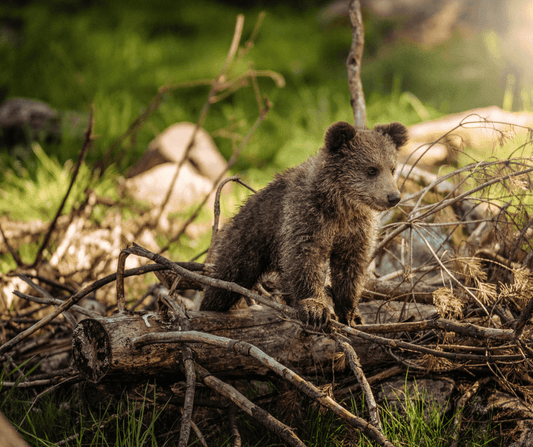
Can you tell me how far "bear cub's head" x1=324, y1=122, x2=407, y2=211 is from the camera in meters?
2.54

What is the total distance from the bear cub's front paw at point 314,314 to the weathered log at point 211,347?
55 millimetres

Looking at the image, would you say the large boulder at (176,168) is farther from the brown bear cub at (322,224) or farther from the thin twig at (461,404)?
the thin twig at (461,404)

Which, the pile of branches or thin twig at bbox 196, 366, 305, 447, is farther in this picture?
the pile of branches

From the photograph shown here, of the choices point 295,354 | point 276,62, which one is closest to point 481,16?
point 276,62

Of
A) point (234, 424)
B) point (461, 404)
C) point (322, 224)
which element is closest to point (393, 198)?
point (322, 224)

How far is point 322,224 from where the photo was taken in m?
2.59

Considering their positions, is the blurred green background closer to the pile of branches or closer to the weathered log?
the pile of branches

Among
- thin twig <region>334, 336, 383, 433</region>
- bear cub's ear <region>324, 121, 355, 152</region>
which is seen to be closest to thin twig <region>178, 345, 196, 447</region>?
thin twig <region>334, 336, 383, 433</region>

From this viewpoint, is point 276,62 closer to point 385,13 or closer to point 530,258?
point 385,13

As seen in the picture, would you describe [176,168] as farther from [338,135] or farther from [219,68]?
[338,135]

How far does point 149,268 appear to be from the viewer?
2660 millimetres

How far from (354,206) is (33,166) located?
20.0 feet

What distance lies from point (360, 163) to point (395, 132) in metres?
0.36

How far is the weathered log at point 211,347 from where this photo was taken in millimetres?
2227
